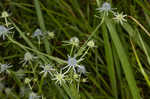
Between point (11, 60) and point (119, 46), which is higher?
point (11, 60)

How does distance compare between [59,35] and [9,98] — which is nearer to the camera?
[9,98]

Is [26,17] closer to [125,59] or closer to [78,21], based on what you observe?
[78,21]

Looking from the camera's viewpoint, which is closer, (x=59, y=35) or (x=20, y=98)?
(x=20, y=98)

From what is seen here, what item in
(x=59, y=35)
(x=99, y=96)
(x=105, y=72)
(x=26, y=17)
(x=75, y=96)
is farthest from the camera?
(x=26, y=17)

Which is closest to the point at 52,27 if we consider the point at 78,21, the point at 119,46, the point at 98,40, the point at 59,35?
the point at 59,35

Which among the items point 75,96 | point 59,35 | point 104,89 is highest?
point 59,35

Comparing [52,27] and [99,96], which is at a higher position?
[52,27]

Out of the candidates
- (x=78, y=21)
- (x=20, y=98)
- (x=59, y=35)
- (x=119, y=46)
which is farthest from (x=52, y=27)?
(x=119, y=46)

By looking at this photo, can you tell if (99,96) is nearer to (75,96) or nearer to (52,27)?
(75,96)

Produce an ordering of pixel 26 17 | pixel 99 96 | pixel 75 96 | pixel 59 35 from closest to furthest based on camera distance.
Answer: pixel 75 96 → pixel 99 96 → pixel 59 35 → pixel 26 17
